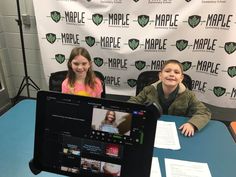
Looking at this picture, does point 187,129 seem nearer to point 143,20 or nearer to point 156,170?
point 156,170

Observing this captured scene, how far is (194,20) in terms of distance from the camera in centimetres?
219

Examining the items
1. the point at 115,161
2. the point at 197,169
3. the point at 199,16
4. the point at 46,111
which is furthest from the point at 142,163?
the point at 199,16

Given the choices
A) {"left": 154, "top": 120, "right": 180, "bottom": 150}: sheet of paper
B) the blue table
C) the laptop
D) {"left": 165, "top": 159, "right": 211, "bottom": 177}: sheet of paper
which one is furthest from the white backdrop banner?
the laptop

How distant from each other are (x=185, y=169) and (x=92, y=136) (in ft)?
1.84

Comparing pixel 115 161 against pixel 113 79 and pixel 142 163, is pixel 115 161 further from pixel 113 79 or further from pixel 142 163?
pixel 113 79

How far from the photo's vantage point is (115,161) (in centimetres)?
74

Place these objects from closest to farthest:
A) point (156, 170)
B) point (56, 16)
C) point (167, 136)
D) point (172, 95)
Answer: point (156, 170) → point (167, 136) → point (172, 95) → point (56, 16)

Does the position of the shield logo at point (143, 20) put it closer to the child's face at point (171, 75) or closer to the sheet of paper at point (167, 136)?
the child's face at point (171, 75)

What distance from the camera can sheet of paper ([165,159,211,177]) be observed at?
1041 mm

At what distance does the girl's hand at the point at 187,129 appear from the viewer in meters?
1.35

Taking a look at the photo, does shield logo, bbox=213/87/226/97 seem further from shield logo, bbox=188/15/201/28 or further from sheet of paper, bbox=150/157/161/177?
sheet of paper, bbox=150/157/161/177

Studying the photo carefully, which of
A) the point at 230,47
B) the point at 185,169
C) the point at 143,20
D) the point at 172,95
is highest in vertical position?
the point at 143,20

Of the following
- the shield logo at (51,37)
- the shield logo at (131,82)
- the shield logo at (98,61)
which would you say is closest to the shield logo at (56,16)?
the shield logo at (51,37)

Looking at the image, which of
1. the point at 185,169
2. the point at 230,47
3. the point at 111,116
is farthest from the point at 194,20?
the point at 111,116
